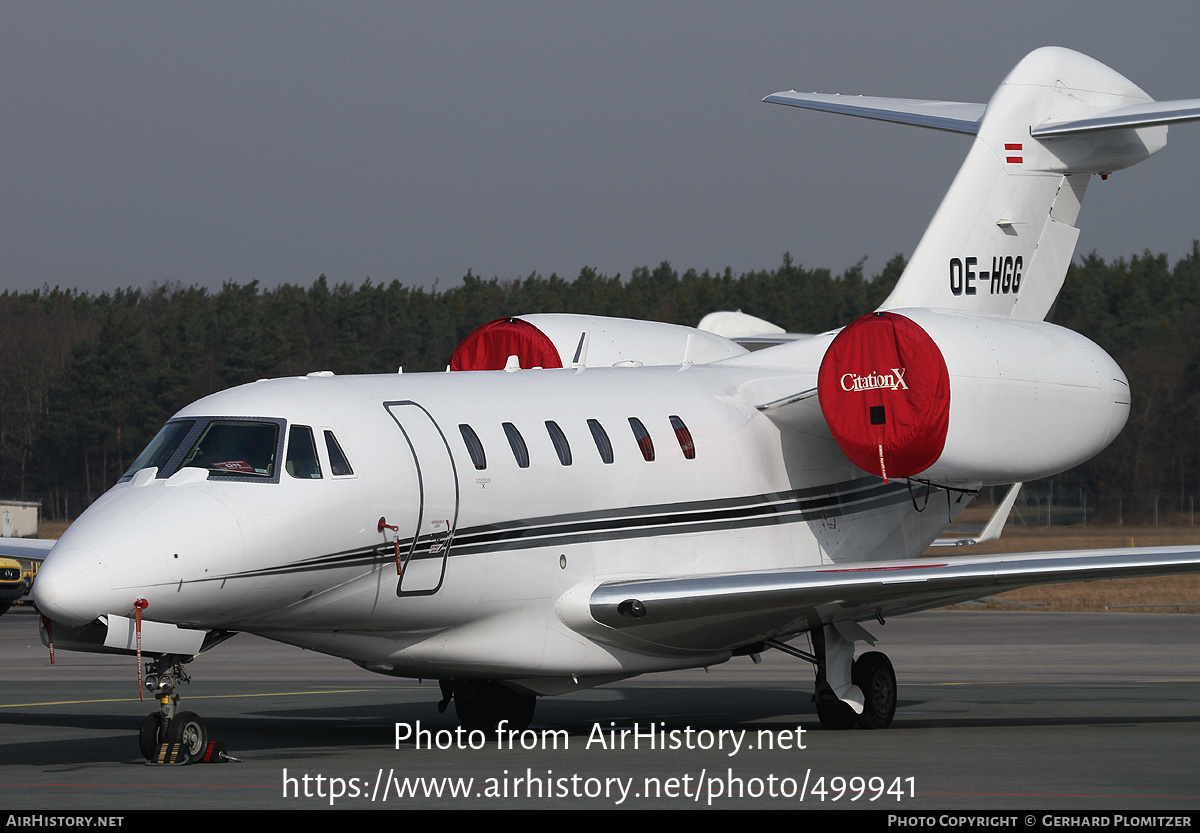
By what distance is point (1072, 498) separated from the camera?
89.4 metres

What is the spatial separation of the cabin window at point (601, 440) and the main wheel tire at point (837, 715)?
367 cm

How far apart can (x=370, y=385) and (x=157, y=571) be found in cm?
333

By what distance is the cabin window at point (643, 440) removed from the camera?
56.2ft

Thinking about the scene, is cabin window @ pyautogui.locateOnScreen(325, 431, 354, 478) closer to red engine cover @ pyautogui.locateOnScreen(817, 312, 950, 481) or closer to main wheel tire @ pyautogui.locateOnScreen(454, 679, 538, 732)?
main wheel tire @ pyautogui.locateOnScreen(454, 679, 538, 732)

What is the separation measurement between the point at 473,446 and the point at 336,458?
159 centimetres

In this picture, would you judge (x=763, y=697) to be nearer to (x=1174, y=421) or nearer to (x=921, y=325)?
(x=921, y=325)

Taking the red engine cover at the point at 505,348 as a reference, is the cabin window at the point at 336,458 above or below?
below

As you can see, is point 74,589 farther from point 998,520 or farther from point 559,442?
point 998,520

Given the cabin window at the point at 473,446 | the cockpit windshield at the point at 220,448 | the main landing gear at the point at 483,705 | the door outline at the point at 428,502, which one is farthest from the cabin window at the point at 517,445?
the main landing gear at the point at 483,705

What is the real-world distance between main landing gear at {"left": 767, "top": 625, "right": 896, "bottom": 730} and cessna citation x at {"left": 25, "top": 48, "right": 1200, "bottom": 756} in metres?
0.03

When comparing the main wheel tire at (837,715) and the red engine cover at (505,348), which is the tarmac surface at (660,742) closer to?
the main wheel tire at (837,715)

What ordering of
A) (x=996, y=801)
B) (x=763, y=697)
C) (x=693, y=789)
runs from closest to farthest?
(x=996, y=801) < (x=693, y=789) < (x=763, y=697)

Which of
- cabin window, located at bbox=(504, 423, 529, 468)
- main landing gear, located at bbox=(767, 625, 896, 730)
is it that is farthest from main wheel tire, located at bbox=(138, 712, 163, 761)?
main landing gear, located at bbox=(767, 625, 896, 730)
